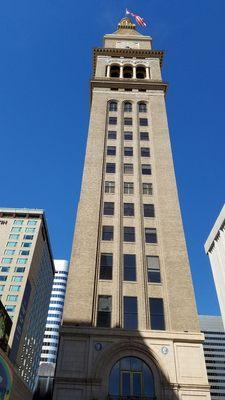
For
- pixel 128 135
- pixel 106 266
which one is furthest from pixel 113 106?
pixel 106 266

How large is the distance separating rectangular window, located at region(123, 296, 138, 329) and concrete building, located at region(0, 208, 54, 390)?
65181 millimetres

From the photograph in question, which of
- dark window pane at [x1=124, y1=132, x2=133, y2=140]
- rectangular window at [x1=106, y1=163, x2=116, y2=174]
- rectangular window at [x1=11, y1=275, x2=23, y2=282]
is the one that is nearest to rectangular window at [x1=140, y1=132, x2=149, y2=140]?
dark window pane at [x1=124, y1=132, x2=133, y2=140]

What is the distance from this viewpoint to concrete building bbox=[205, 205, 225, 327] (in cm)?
9494

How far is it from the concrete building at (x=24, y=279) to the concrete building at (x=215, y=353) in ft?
289

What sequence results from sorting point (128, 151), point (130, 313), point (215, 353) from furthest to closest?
point (215, 353) → point (128, 151) → point (130, 313)

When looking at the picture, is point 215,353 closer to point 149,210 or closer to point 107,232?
point 149,210

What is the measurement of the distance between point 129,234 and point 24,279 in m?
69.2

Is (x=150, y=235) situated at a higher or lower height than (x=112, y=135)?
lower

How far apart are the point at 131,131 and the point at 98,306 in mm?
25988

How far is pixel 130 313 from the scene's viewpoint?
29812 millimetres

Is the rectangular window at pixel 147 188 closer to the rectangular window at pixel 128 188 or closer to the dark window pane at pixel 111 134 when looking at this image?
the rectangular window at pixel 128 188

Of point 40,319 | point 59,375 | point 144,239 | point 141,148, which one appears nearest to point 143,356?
point 59,375

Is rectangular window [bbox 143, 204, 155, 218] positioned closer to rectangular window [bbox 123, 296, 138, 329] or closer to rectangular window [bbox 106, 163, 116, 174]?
rectangular window [bbox 106, 163, 116, 174]

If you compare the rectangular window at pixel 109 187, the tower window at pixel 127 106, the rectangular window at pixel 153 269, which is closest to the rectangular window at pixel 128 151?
the rectangular window at pixel 109 187
